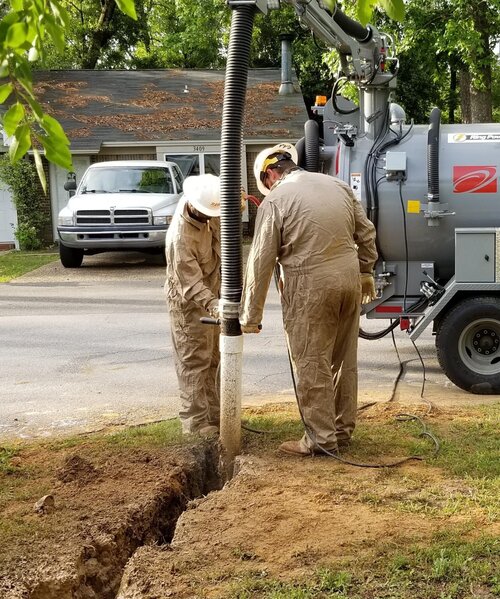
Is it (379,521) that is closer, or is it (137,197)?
(379,521)

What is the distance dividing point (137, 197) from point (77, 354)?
8.90 meters

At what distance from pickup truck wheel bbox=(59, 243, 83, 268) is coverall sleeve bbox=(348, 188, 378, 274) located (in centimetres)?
1354

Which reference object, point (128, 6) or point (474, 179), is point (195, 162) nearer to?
point (474, 179)

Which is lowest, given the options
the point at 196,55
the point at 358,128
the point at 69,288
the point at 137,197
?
the point at 69,288

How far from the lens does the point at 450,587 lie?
3.84m

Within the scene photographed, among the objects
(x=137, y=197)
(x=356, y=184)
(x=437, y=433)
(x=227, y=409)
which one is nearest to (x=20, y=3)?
(x=227, y=409)

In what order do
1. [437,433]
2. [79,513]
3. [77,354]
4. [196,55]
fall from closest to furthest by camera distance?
1. [79,513]
2. [437,433]
3. [77,354]
4. [196,55]

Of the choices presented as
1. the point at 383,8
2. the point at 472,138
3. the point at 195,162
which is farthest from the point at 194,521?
the point at 195,162

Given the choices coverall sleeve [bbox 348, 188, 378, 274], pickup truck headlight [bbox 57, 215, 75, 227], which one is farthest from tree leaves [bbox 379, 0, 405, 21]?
pickup truck headlight [bbox 57, 215, 75, 227]

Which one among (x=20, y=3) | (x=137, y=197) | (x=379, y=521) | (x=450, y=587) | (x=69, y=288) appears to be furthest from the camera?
(x=137, y=197)

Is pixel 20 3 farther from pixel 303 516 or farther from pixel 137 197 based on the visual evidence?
pixel 137 197

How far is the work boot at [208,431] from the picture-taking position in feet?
20.7

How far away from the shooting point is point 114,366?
9.41 m

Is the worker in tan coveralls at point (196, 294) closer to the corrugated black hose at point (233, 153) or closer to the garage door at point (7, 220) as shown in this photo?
the corrugated black hose at point (233, 153)
